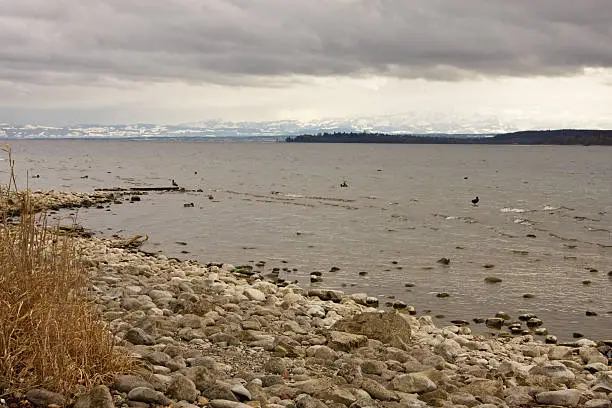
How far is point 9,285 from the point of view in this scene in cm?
672

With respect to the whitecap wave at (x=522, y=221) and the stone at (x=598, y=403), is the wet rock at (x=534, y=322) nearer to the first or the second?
the stone at (x=598, y=403)

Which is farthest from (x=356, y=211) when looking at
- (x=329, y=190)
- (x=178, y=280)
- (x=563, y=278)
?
(x=178, y=280)

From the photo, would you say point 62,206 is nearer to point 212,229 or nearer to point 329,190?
point 212,229

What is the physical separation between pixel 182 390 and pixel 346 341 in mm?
4315

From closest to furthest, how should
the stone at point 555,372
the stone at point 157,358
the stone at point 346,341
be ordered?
the stone at point 157,358, the stone at point 555,372, the stone at point 346,341

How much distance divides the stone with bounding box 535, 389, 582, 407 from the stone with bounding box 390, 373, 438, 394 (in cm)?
161

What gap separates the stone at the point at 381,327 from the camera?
1153 cm

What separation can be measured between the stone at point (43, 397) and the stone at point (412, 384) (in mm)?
4705

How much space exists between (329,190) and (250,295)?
4635 centimetres

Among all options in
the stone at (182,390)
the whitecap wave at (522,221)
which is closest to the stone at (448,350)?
the stone at (182,390)

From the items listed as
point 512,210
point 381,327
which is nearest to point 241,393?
point 381,327

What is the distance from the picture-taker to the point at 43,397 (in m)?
6.15

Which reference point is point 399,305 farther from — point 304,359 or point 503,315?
point 304,359

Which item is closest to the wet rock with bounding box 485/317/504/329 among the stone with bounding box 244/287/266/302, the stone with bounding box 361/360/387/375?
the stone with bounding box 244/287/266/302
